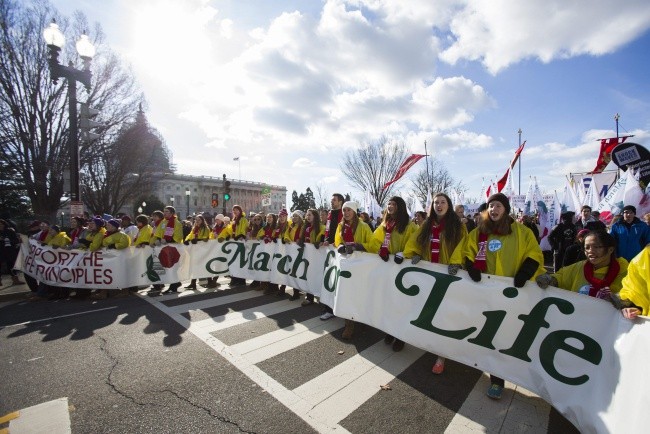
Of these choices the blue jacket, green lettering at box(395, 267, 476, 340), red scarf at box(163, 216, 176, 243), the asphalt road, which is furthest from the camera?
red scarf at box(163, 216, 176, 243)

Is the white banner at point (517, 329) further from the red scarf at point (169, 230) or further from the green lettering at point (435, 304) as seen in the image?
the red scarf at point (169, 230)

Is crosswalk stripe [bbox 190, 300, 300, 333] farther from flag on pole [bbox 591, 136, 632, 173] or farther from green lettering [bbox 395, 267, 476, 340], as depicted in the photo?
flag on pole [bbox 591, 136, 632, 173]

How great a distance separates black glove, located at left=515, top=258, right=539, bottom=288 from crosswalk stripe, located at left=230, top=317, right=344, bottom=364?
9.20 feet

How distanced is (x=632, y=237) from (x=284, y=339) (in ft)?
20.3

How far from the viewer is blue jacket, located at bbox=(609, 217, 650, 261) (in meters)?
5.55

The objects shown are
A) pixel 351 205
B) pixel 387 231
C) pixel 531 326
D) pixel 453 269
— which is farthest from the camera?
pixel 351 205

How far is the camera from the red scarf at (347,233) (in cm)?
521

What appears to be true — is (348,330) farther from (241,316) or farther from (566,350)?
(566,350)

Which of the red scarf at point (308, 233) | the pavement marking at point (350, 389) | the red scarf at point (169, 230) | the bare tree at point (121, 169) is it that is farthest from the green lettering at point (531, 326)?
the bare tree at point (121, 169)

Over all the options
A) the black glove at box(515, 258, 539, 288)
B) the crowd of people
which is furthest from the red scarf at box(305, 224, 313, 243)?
the black glove at box(515, 258, 539, 288)

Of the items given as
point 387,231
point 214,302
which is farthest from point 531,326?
point 214,302

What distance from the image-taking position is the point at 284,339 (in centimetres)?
468

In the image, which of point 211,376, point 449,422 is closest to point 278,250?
point 211,376

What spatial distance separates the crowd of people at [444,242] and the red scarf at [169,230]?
1.0 inches
